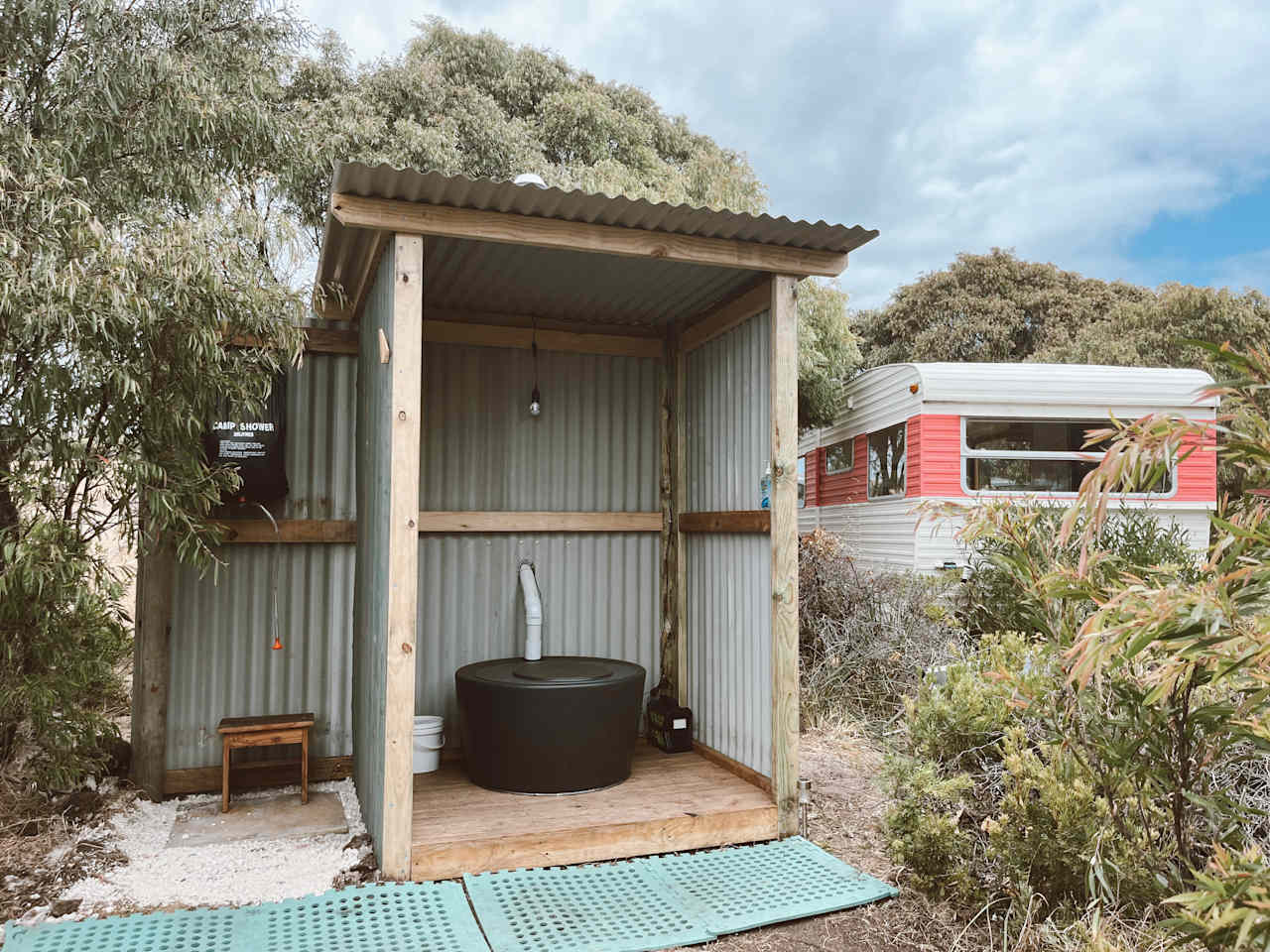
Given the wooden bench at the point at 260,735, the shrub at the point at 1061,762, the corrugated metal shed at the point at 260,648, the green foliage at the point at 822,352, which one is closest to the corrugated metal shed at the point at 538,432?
the corrugated metal shed at the point at 260,648

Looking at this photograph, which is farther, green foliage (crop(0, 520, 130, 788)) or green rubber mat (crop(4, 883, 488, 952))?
green foliage (crop(0, 520, 130, 788))

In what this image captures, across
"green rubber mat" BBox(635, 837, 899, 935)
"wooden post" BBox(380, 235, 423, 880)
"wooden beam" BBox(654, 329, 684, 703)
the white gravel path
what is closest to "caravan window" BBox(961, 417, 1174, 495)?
"wooden beam" BBox(654, 329, 684, 703)

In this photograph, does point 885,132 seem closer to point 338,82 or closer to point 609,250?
point 338,82

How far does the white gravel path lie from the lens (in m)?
3.07

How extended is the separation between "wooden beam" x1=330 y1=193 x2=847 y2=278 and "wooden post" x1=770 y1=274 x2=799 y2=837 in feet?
0.44

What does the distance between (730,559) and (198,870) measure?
2.65 meters

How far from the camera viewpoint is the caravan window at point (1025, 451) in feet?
26.5

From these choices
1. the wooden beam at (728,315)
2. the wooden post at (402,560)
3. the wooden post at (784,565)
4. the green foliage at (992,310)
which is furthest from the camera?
the green foliage at (992,310)

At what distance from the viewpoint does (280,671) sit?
4.50 meters

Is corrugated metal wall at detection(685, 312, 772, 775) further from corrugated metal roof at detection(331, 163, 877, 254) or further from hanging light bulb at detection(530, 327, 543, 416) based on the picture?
hanging light bulb at detection(530, 327, 543, 416)

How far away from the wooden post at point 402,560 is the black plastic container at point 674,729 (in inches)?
71.9

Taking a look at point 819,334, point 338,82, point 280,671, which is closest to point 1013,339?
point 819,334

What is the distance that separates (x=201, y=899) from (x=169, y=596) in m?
1.65

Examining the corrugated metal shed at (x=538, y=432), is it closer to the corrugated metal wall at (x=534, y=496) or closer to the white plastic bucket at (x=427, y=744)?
the corrugated metal wall at (x=534, y=496)
